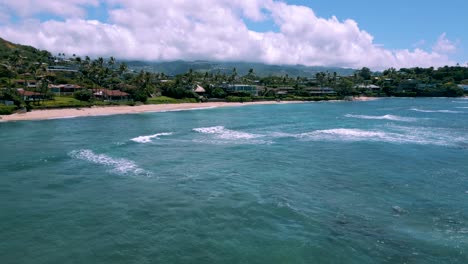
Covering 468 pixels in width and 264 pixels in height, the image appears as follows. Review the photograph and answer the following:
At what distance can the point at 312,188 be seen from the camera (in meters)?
26.8

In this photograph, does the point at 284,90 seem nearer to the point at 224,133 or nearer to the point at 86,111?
the point at 86,111

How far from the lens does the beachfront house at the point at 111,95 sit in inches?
3649

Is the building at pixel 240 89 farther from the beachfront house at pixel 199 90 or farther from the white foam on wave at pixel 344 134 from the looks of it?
the white foam on wave at pixel 344 134

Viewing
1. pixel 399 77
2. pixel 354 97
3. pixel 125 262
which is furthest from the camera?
pixel 399 77

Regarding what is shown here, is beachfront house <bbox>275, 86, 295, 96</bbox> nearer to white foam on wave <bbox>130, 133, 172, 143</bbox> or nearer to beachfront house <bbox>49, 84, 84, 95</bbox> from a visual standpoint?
beachfront house <bbox>49, 84, 84, 95</bbox>

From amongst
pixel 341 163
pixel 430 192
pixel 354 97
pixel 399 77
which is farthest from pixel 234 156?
pixel 399 77

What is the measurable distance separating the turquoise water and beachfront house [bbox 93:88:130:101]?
155 feet

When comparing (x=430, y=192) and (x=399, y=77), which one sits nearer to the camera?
(x=430, y=192)

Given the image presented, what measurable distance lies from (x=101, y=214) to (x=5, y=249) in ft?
16.8

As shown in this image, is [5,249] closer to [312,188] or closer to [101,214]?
[101,214]

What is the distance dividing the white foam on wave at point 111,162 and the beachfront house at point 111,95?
186ft

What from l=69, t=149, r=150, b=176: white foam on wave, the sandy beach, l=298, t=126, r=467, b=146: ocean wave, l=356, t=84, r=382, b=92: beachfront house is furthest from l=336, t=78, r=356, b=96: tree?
l=69, t=149, r=150, b=176: white foam on wave

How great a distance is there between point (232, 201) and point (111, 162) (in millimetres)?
14490

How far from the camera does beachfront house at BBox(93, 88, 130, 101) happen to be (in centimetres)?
9269
